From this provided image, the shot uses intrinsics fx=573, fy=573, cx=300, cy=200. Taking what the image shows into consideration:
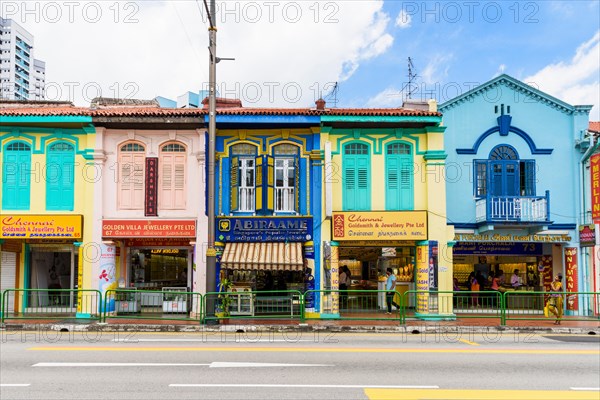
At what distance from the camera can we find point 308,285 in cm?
1966

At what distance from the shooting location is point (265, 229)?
19656mm

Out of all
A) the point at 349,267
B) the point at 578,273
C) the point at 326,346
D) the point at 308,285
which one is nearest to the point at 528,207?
the point at 578,273

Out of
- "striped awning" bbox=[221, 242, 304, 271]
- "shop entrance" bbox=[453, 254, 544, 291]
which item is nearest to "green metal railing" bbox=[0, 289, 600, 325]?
"striped awning" bbox=[221, 242, 304, 271]

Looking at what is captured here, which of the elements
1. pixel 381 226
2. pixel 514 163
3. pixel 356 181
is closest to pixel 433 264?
pixel 381 226

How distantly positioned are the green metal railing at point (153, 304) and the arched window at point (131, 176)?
3455 mm

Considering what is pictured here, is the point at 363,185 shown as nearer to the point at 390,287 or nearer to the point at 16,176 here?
the point at 390,287

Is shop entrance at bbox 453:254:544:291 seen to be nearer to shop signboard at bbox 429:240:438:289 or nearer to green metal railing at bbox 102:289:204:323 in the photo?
A: shop signboard at bbox 429:240:438:289

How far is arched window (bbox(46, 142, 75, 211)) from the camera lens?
64.6 ft

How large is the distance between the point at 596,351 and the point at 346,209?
30.0ft

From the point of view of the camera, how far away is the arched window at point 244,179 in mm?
19969

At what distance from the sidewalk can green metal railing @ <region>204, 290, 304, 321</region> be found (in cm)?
23

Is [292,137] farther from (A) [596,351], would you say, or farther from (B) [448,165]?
(A) [596,351]

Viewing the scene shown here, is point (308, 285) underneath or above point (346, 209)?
underneath

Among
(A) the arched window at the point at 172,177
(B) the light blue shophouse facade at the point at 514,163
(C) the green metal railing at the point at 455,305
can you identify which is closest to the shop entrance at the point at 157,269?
(A) the arched window at the point at 172,177
